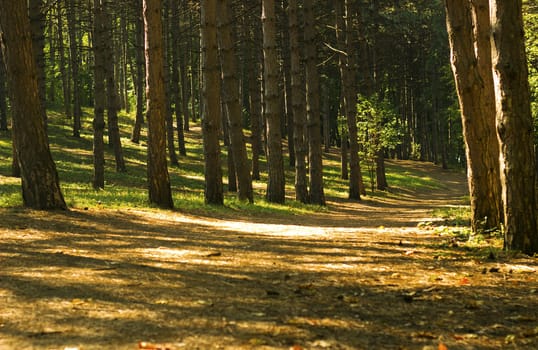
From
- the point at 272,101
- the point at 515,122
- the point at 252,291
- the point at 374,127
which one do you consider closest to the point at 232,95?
the point at 272,101

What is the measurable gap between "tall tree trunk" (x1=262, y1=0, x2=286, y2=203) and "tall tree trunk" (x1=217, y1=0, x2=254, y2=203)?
1.16m

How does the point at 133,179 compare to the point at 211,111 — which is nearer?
the point at 211,111

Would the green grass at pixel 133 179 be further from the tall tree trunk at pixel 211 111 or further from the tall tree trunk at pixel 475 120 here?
the tall tree trunk at pixel 475 120

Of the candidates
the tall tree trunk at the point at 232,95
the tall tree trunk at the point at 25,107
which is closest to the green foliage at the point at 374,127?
the tall tree trunk at the point at 232,95

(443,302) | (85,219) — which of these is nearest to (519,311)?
(443,302)

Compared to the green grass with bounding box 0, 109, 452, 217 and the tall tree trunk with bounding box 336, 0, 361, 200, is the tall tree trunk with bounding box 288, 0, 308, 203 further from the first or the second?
the tall tree trunk with bounding box 336, 0, 361, 200

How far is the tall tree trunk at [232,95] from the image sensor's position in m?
16.6

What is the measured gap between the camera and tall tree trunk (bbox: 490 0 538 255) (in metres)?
7.00

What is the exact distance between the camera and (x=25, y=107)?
1019 centimetres

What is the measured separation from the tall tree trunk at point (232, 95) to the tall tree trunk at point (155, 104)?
11.1ft

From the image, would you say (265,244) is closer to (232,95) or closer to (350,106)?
(232,95)

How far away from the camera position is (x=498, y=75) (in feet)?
23.4

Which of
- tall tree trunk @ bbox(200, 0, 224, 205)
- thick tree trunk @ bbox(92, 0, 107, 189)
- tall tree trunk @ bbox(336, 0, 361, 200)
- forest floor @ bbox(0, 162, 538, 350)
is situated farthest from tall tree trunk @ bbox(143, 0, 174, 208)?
tall tree trunk @ bbox(336, 0, 361, 200)

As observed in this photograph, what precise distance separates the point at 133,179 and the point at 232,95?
8.10 metres
